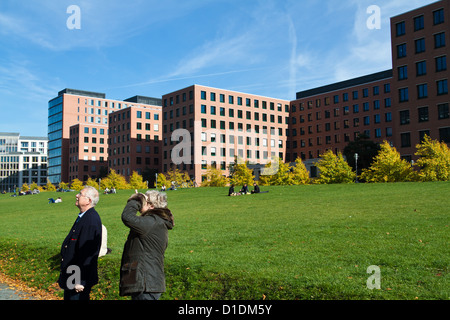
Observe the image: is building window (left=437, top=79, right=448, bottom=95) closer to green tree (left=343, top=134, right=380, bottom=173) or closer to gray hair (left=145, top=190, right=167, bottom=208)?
green tree (left=343, top=134, right=380, bottom=173)

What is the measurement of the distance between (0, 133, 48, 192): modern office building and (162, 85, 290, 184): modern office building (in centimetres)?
11346

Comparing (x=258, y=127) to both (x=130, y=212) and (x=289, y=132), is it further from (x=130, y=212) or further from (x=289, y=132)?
(x=130, y=212)

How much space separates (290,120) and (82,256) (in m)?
105

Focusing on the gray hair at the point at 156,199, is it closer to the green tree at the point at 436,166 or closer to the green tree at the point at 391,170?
the green tree at the point at 436,166

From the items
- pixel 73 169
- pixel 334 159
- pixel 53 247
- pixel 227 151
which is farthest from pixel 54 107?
pixel 53 247

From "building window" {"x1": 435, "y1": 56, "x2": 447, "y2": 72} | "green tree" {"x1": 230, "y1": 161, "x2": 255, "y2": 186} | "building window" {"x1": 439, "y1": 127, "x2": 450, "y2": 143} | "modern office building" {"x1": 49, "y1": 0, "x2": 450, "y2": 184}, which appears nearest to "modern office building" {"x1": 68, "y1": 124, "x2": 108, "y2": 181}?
"modern office building" {"x1": 49, "y1": 0, "x2": 450, "y2": 184}

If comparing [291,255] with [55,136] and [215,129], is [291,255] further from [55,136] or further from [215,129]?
[55,136]

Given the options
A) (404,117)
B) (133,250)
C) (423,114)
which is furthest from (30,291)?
(404,117)

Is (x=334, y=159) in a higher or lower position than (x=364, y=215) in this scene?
higher

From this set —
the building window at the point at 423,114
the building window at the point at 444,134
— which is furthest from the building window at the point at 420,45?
the building window at the point at 444,134

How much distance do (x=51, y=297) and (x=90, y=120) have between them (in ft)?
467

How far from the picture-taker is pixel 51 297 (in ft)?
31.4

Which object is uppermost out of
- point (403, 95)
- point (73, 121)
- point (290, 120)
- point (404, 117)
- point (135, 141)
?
point (73, 121)

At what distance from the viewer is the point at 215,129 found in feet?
303
